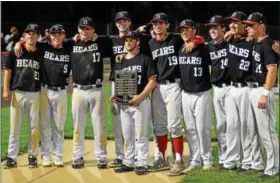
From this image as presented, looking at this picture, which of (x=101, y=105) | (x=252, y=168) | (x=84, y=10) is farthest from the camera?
(x=84, y=10)

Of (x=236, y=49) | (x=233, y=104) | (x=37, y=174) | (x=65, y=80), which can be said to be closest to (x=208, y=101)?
(x=233, y=104)

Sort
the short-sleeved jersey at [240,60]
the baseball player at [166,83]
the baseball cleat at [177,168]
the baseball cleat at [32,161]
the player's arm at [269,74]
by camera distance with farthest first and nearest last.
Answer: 1. the baseball cleat at [32,161]
2. the baseball player at [166,83]
3. the baseball cleat at [177,168]
4. the short-sleeved jersey at [240,60]
5. the player's arm at [269,74]

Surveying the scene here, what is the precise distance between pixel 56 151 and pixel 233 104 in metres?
2.71

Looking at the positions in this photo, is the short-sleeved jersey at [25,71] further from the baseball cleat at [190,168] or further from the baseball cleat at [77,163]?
the baseball cleat at [190,168]

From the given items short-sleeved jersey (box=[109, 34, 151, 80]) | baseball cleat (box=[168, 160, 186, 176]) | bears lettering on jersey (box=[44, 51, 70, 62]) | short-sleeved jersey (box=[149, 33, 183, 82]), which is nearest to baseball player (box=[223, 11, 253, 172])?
baseball cleat (box=[168, 160, 186, 176])

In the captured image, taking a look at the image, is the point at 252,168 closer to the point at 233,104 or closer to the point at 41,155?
the point at 233,104

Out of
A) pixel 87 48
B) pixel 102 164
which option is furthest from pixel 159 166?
pixel 87 48

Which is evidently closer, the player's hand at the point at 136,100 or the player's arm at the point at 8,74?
the player's hand at the point at 136,100

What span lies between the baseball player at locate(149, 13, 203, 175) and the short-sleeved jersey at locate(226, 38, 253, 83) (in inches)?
30.1

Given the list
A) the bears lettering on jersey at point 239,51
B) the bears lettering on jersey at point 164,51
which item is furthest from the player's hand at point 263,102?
the bears lettering on jersey at point 164,51

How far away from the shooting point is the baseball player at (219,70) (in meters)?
7.47

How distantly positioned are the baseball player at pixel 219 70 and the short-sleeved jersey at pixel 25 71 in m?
2.54

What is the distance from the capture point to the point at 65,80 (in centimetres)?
781

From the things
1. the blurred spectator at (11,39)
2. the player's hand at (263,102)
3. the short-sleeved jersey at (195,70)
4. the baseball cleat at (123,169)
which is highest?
the blurred spectator at (11,39)
